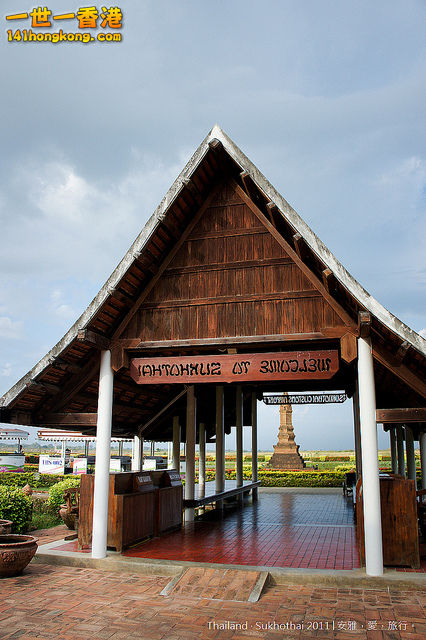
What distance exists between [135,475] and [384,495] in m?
4.40

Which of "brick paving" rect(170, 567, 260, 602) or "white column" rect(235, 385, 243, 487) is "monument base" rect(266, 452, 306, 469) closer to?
"white column" rect(235, 385, 243, 487)

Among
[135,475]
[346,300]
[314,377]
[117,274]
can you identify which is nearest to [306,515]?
[135,475]

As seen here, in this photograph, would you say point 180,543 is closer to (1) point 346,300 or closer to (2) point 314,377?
(2) point 314,377

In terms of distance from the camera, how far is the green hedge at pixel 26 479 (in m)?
20.3

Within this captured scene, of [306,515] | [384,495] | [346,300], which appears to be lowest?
[306,515]

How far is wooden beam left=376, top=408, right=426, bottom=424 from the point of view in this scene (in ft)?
24.9

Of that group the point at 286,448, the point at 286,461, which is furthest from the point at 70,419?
the point at 286,448

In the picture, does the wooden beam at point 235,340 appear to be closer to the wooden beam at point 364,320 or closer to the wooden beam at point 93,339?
the wooden beam at point 93,339

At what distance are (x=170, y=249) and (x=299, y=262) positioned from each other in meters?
2.23

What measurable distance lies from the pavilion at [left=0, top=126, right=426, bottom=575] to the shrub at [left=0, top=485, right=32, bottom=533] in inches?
108

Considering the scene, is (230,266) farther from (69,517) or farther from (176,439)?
(176,439)

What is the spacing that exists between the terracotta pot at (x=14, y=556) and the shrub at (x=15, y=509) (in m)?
3.58

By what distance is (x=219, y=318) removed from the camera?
8.39 metres

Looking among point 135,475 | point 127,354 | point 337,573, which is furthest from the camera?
point 135,475
